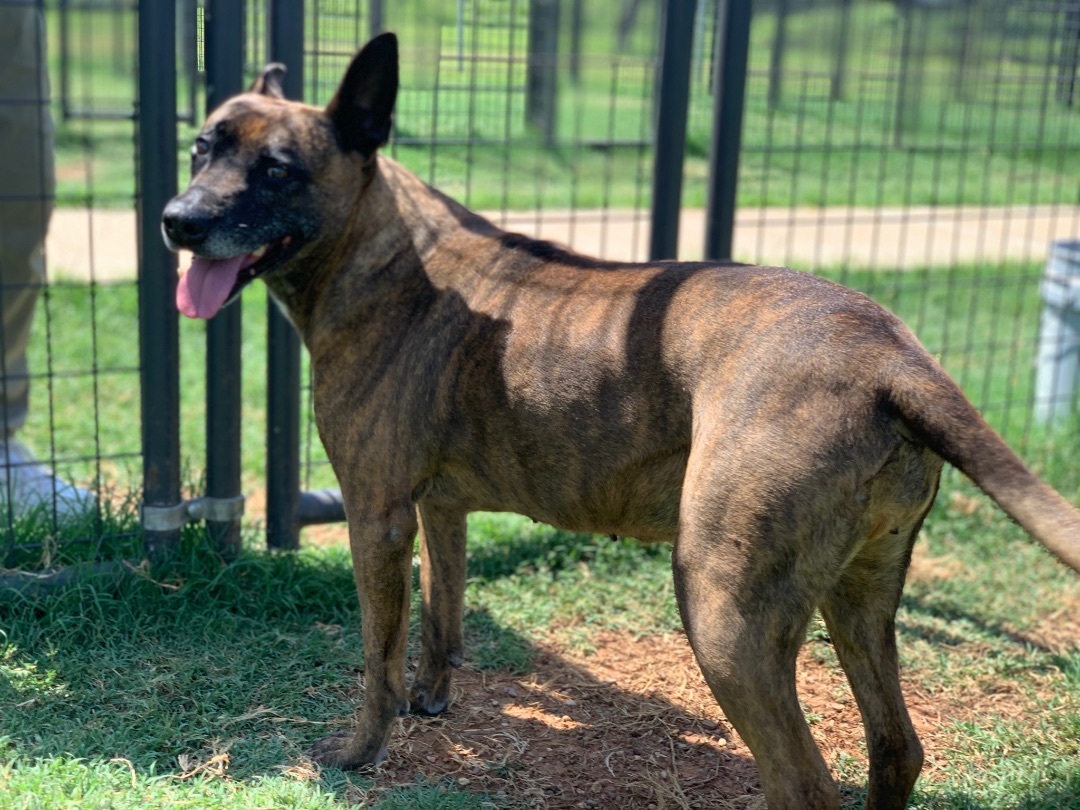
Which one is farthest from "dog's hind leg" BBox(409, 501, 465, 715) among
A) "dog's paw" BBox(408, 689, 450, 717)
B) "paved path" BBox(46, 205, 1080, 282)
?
"paved path" BBox(46, 205, 1080, 282)

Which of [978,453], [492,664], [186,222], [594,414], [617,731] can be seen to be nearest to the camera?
[978,453]

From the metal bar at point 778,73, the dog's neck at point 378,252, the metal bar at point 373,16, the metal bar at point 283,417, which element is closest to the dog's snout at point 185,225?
the dog's neck at point 378,252

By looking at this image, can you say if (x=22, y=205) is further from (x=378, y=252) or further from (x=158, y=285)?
(x=378, y=252)

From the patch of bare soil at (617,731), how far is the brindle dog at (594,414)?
17 centimetres

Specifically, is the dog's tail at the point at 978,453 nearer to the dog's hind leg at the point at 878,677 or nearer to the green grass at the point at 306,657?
the dog's hind leg at the point at 878,677

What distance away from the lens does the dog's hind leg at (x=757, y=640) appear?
8.70 feet

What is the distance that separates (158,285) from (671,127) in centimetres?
208

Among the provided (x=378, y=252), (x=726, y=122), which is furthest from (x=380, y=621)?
(x=726, y=122)

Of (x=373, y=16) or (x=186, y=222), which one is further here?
(x=373, y=16)

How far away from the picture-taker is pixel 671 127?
4.86 meters

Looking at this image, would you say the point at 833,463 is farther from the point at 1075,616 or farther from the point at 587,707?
the point at 1075,616

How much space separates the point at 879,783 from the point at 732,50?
291cm

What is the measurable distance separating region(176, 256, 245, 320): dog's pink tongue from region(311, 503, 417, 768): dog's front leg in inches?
27.9

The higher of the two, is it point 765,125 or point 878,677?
point 765,125
